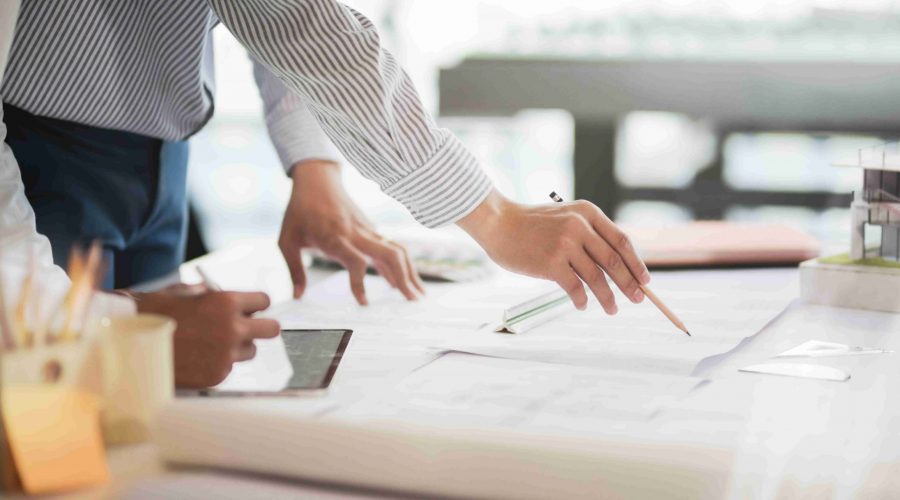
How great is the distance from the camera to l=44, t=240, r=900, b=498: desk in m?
0.57

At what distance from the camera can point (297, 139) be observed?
1438 mm

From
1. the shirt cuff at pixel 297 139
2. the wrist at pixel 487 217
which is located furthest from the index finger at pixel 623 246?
the shirt cuff at pixel 297 139

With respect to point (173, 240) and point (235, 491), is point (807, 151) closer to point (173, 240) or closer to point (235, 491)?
point (173, 240)

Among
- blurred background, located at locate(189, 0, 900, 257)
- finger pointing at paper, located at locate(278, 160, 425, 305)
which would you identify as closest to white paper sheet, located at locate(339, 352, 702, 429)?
finger pointing at paper, located at locate(278, 160, 425, 305)

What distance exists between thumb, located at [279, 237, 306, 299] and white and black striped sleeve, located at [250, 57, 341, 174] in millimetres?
137

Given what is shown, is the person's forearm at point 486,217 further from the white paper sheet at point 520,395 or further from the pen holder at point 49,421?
the pen holder at point 49,421

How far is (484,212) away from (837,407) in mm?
457

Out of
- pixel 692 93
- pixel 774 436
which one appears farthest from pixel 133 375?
pixel 692 93

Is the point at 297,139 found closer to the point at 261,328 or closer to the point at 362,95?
the point at 362,95

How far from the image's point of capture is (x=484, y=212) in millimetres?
1141

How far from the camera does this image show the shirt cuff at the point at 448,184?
1.13 meters

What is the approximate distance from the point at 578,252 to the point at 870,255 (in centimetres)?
41

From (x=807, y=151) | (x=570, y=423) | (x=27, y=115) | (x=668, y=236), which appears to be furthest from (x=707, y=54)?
(x=570, y=423)

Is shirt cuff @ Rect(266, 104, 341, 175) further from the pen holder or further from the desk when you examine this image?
the pen holder
